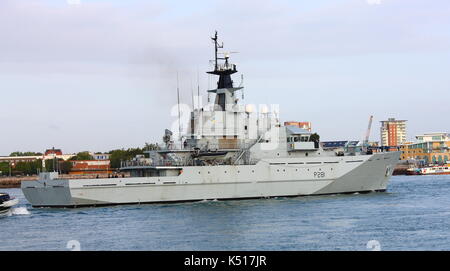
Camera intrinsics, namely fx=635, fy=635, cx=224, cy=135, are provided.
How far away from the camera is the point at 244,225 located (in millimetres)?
25062

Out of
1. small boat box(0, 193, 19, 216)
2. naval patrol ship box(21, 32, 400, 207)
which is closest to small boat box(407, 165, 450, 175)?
naval patrol ship box(21, 32, 400, 207)

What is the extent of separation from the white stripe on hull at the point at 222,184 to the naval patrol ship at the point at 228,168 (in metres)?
0.05

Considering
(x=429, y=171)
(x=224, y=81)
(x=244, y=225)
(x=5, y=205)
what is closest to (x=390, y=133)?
(x=429, y=171)

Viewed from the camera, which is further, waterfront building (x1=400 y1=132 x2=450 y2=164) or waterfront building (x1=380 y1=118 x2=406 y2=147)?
waterfront building (x1=380 y1=118 x2=406 y2=147)

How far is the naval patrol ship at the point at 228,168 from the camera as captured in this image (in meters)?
34.2

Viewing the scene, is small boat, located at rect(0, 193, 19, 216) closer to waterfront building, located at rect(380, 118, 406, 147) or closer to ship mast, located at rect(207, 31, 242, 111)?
ship mast, located at rect(207, 31, 242, 111)

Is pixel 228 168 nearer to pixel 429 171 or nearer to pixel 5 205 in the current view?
pixel 5 205

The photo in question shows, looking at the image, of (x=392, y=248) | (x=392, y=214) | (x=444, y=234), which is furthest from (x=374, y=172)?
(x=392, y=248)

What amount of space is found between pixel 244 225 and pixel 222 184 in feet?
33.0

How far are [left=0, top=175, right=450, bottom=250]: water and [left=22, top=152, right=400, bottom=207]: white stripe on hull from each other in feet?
3.15

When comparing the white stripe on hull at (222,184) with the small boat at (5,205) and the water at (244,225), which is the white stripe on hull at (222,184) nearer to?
the water at (244,225)

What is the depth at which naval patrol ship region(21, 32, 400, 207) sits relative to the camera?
112ft

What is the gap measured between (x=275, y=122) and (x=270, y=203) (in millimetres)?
6669
